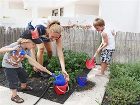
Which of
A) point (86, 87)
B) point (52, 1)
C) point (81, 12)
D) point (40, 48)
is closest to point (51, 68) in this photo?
point (40, 48)

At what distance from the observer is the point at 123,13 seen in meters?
12.3

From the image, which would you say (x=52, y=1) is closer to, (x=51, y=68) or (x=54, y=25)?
(x=51, y=68)

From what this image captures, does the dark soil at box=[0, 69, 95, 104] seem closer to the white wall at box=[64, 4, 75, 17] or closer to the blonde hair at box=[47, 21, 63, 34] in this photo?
the blonde hair at box=[47, 21, 63, 34]

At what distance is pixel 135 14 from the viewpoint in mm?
12406

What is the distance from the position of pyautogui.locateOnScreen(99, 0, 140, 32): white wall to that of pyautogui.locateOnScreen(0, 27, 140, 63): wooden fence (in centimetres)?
447

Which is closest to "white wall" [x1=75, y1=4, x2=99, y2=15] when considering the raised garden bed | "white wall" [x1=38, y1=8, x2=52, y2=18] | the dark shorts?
"white wall" [x1=38, y1=8, x2=52, y2=18]

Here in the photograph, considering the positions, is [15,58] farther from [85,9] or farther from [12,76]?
[85,9]

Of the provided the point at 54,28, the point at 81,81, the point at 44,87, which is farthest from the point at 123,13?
the point at 54,28

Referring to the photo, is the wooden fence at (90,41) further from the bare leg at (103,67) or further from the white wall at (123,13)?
the white wall at (123,13)

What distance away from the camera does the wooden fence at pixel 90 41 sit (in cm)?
766

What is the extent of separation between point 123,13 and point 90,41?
4964mm

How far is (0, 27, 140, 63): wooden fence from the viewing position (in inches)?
302

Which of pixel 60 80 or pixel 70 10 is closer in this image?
→ pixel 60 80

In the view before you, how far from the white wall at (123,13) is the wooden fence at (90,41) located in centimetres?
447
